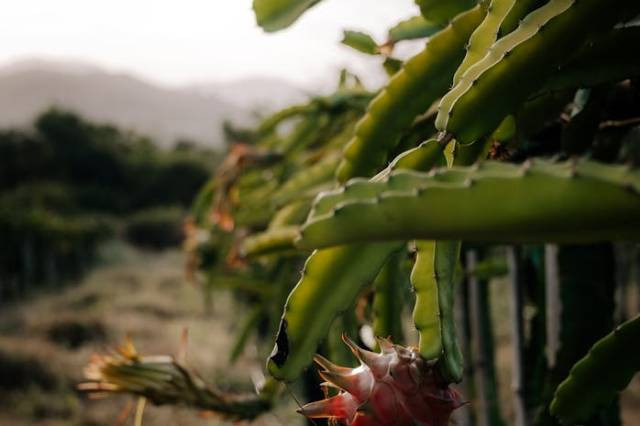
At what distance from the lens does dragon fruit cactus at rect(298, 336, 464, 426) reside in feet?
1.16

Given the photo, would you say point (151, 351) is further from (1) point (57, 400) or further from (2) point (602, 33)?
(2) point (602, 33)

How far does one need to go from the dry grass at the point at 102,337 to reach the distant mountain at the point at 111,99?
35172 mm

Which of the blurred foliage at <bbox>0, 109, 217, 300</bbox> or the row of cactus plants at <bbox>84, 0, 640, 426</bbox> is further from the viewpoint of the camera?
the blurred foliage at <bbox>0, 109, 217, 300</bbox>

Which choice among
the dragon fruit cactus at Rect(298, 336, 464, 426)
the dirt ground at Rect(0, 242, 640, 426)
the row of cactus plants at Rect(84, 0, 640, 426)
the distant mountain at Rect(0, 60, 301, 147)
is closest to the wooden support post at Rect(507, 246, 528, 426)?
the row of cactus plants at Rect(84, 0, 640, 426)

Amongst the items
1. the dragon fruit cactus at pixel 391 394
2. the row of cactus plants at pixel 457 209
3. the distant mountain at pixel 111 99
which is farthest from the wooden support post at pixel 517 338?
the distant mountain at pixel 111 99

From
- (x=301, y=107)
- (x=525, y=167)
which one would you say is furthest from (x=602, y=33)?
(x=301, y=107)

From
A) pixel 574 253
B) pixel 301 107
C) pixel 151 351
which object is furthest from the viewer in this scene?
pixel 151 351

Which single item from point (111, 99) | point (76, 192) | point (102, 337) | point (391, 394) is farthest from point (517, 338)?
point (111, 99)

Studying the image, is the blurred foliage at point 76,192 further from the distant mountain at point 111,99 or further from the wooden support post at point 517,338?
the distant mountain at point 111,99

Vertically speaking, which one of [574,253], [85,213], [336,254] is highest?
[336,254]

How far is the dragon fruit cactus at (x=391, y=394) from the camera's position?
354 mm

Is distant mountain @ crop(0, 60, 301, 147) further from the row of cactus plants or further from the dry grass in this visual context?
the row of cactus plants

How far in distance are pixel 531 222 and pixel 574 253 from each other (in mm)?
456

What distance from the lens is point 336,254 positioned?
417 millimetres
